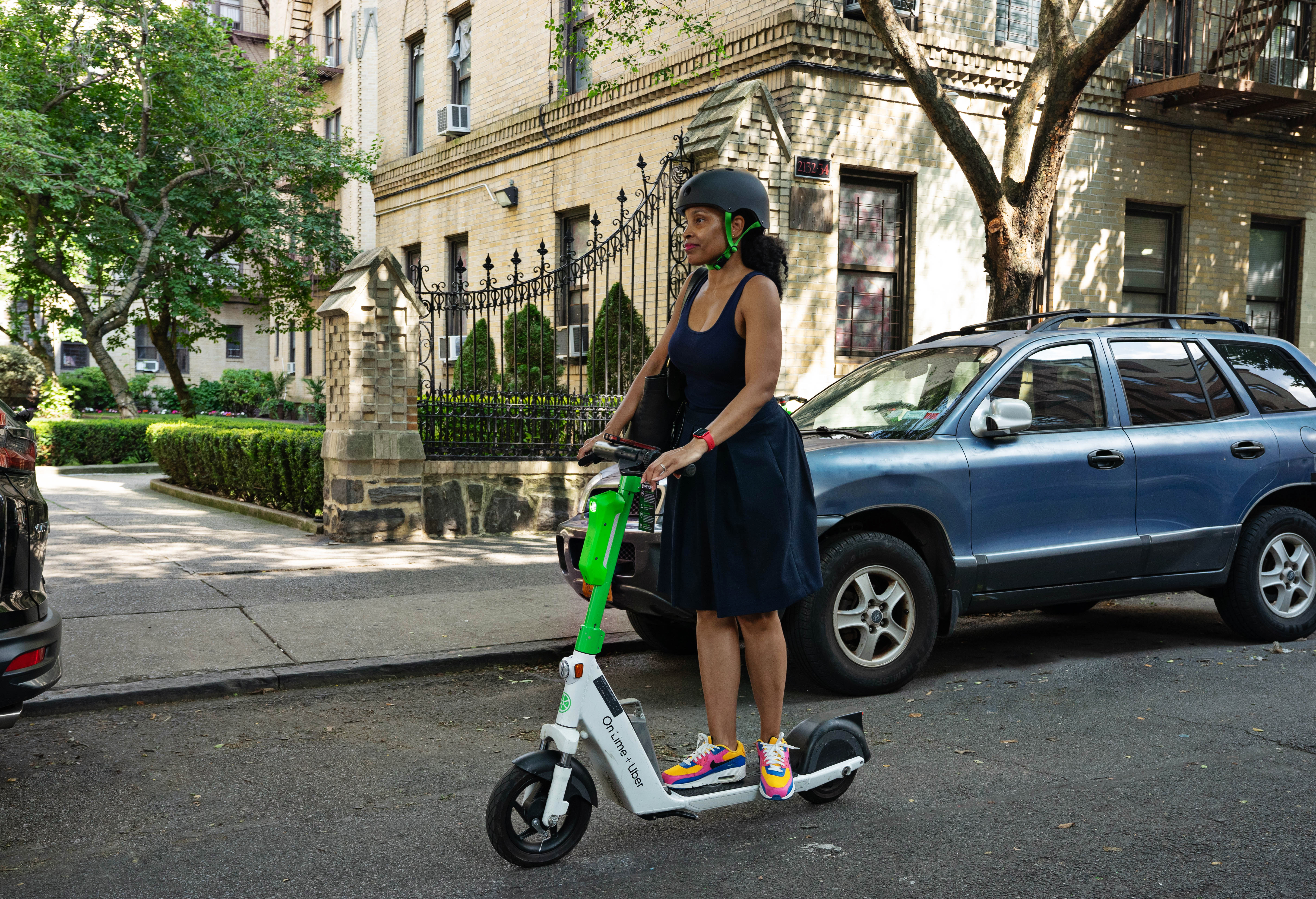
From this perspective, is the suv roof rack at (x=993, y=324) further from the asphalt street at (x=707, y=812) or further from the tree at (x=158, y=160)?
the tree at (x=158, y=160)

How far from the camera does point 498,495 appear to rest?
35.6 ft

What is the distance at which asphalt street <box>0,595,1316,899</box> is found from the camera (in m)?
3.51

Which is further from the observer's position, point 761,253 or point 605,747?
point 761,253

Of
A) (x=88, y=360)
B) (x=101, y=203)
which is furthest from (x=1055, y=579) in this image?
(x=88, y=360)

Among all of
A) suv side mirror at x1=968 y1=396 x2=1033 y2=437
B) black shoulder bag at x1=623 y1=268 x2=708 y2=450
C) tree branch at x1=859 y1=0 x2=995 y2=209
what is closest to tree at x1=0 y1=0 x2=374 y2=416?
tree branch at x1=859 y1=0 x2=995 y2=209

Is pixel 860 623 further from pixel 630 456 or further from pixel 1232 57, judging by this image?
pixel 1232 57

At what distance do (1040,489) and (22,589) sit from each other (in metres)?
4.67

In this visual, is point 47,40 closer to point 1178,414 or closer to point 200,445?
point 200,445

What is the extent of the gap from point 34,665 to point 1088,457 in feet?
16.5

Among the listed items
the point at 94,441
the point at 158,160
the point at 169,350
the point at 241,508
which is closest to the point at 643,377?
the point at 241,508

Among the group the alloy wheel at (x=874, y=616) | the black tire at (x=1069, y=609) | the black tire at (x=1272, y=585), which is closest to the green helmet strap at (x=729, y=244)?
the alloy wheel at (x=874, y=616)

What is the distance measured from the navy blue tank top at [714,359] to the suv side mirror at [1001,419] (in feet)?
7.75

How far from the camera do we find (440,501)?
10.6 m

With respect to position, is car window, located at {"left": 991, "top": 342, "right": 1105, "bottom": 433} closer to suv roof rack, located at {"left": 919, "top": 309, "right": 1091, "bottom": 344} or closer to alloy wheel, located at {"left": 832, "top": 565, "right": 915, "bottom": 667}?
suv roof rack, located at {"left": 919, "top": 309, "right": 1091, "bottom": 344}
